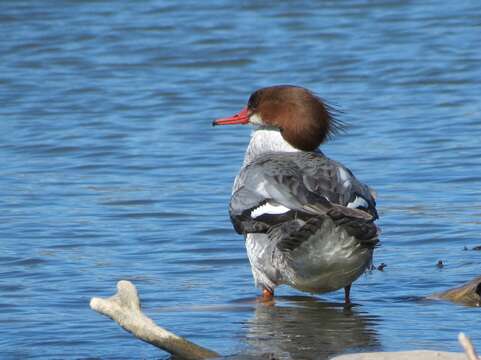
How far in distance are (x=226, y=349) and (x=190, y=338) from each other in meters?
0.37

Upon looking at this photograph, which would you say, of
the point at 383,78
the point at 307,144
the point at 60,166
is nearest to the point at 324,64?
the point at 383,78

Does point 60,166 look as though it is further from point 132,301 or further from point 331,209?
point 132,301

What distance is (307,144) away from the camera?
8492 millimetres

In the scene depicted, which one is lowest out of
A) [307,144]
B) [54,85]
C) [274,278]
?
[54,85]

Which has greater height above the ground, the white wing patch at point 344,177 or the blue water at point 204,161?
the white wing patch at point 344,177

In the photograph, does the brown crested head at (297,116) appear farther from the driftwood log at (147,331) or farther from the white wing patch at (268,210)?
the driftwood log at (147,331)

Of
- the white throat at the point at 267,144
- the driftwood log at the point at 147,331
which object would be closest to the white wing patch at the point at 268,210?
the white throat at the point at 267,144

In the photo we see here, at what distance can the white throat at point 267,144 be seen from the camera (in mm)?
8539

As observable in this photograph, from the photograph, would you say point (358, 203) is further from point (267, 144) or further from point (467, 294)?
point (267, 144)

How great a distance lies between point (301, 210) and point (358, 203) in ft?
1.46

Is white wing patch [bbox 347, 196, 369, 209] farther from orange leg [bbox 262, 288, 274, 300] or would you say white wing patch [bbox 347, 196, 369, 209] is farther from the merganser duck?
orange leg [bbox 262, 288, 274, 300]

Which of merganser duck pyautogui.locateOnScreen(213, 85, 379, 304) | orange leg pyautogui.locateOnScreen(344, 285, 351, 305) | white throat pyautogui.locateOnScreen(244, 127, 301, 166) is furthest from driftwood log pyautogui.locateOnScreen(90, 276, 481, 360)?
white throat pyautogui.locateOnScreen(244, 127, 301, 166)

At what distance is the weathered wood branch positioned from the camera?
5574 millimetres

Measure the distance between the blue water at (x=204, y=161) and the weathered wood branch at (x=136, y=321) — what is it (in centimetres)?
39
